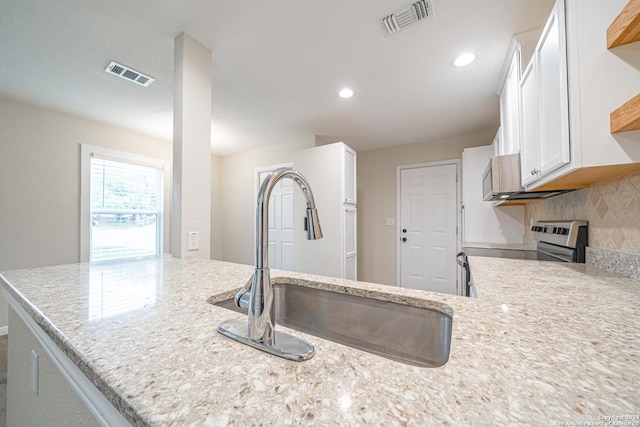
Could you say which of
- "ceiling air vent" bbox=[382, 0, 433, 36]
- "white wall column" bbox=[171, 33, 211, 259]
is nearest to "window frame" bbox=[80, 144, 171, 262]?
"white wall column" bbox=[171, 33, 211, 259]

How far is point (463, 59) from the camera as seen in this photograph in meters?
1.92

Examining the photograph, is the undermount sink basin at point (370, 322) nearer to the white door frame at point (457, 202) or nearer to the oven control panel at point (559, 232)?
the oven control panel at point (559, 232)

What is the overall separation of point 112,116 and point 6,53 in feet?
3.69

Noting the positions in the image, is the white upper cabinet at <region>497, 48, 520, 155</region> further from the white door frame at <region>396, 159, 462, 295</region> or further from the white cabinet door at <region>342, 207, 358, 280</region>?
the white cabinet door at <region>342, 207, 358, 280</region>

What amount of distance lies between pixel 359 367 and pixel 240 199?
4383 millimetres

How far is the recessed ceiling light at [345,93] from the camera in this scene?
7.90 feet

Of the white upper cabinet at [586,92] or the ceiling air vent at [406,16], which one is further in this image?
the ceiling air vent at [406,16]

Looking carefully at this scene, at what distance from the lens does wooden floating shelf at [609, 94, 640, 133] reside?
788 millimetres

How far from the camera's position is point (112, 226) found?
3.25 meters

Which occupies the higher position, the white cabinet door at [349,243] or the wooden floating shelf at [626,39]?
the wooden floating shelf at [626,39]

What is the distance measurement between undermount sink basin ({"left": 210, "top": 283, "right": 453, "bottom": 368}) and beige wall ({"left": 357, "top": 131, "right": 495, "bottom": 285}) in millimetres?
3228

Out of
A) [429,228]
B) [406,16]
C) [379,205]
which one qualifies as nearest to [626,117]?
[406,16]

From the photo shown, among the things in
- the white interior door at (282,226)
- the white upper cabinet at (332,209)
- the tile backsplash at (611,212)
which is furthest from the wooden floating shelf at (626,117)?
the white interior door at (282,226)

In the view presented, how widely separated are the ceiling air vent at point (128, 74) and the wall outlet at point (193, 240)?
→ 1.52 m
